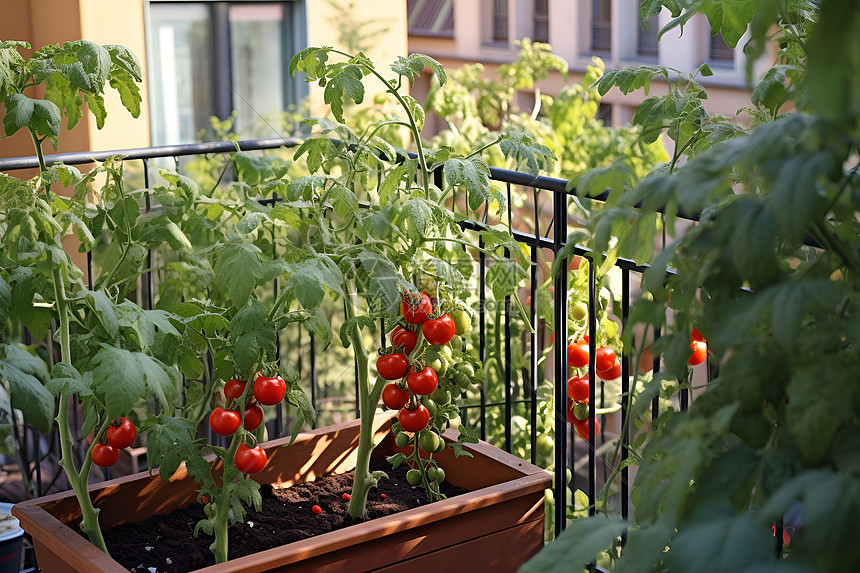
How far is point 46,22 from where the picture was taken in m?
3.79

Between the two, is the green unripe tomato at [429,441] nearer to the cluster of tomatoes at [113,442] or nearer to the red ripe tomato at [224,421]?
the red ripe tomato at [224,421]

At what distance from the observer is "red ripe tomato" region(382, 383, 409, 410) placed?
6.48 ft

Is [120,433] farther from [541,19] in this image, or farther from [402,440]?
[541,19]

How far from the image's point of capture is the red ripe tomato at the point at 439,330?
73.7 inches

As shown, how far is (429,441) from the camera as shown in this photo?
6.73 ft

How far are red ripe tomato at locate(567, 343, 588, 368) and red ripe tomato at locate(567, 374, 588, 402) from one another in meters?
0.03

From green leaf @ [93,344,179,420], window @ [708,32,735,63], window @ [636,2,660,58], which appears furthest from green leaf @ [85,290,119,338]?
window @ [636,2,660,58]

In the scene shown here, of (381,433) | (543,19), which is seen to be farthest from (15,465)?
(543,19)

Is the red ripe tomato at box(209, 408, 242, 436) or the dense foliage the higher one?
the dense foliage

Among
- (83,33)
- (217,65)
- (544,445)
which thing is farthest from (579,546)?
(217,65)

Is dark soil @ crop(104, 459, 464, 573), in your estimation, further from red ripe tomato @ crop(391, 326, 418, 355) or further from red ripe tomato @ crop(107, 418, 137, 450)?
red ripe tomato @ crop(391, 326, 418, 355)

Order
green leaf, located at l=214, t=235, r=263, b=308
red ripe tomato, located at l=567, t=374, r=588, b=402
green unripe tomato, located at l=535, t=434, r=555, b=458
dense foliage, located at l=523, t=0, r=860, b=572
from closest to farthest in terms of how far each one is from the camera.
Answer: dense foliage, located at l=523, t=0, r=860, b=572, green leaf, located at l=214, t=235, r=263, b=308, red ripe tomato, located at l=567, t=374, r=588, b=402, green unripe tomato, located at l=535, t=434, r=555, b=458

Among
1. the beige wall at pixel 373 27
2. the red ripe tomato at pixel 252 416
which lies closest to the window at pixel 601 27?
the beige wall at pixel 373 27

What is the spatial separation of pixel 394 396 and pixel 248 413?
29 centimetres
